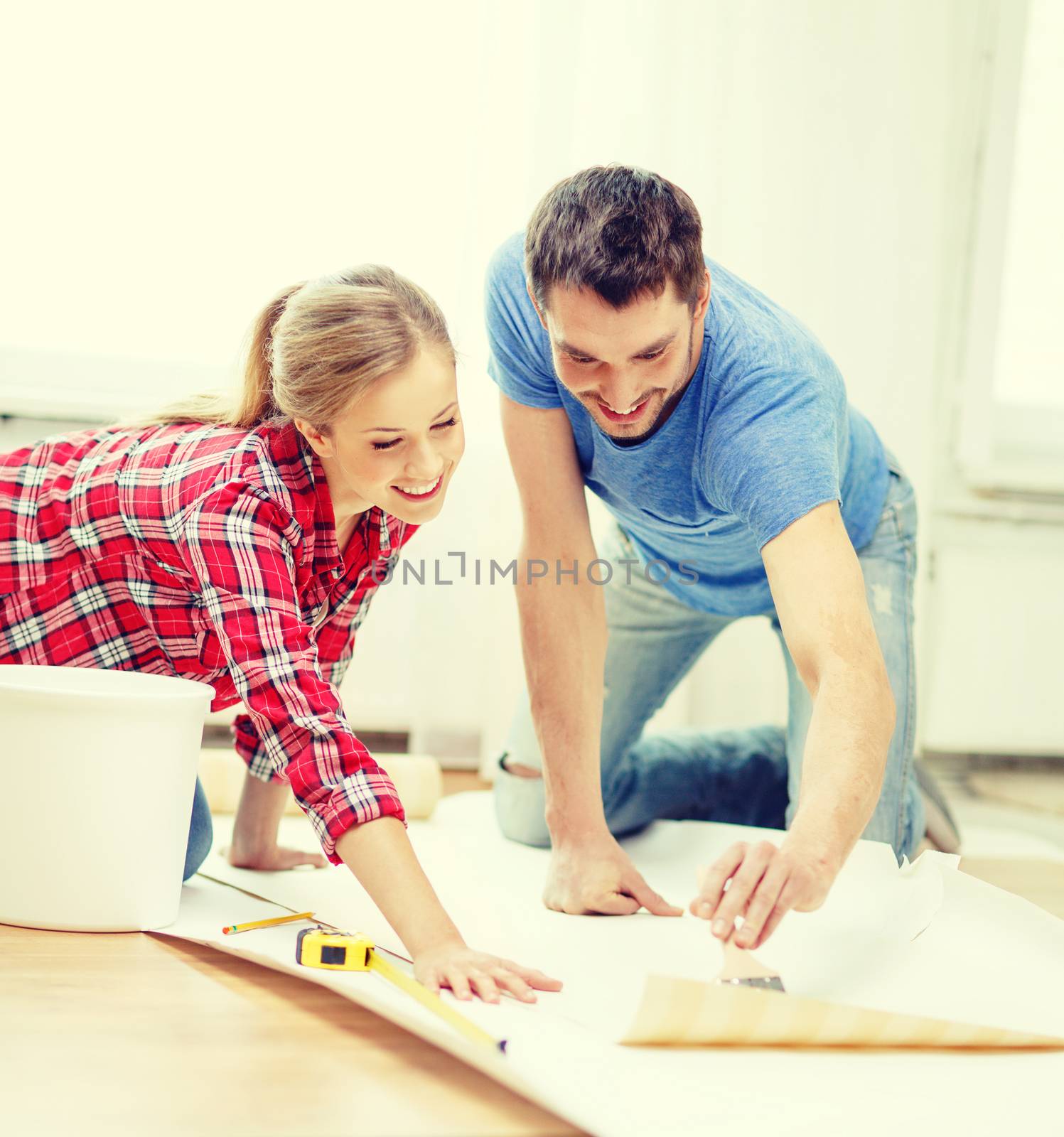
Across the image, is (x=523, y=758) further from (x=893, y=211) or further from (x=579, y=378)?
(x=893, y=211)

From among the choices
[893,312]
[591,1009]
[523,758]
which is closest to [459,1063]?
[591,1009]

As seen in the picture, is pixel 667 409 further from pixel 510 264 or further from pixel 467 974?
pixel 467 974

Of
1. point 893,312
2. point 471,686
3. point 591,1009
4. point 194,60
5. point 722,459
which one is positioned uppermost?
point 194,60

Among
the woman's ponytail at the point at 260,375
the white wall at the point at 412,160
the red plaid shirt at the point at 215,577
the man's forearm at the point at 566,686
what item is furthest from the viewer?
the white wall at the point at 412,160

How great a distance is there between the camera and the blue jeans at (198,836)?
1.27 metres

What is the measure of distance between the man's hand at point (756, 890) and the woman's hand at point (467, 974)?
19 centimetres

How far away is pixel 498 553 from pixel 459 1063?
1.43 metres

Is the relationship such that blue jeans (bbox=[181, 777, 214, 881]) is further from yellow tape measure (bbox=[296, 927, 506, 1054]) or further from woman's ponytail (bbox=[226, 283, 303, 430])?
woman's ponytail (bbox=[226, 283, 303, 430])

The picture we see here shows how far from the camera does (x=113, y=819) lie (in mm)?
1075

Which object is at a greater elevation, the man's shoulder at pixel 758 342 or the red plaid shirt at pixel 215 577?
the man's shoulder at pixel 758 342

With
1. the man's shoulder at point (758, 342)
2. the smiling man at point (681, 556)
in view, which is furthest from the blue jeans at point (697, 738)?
the man's shoulder at point (758, 342)

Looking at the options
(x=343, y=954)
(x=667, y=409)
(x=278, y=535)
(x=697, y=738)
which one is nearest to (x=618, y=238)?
(x=667, y=409)

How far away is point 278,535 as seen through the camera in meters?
1.11

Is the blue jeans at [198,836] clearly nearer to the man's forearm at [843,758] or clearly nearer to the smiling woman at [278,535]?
the smiling woman at [278,535]
